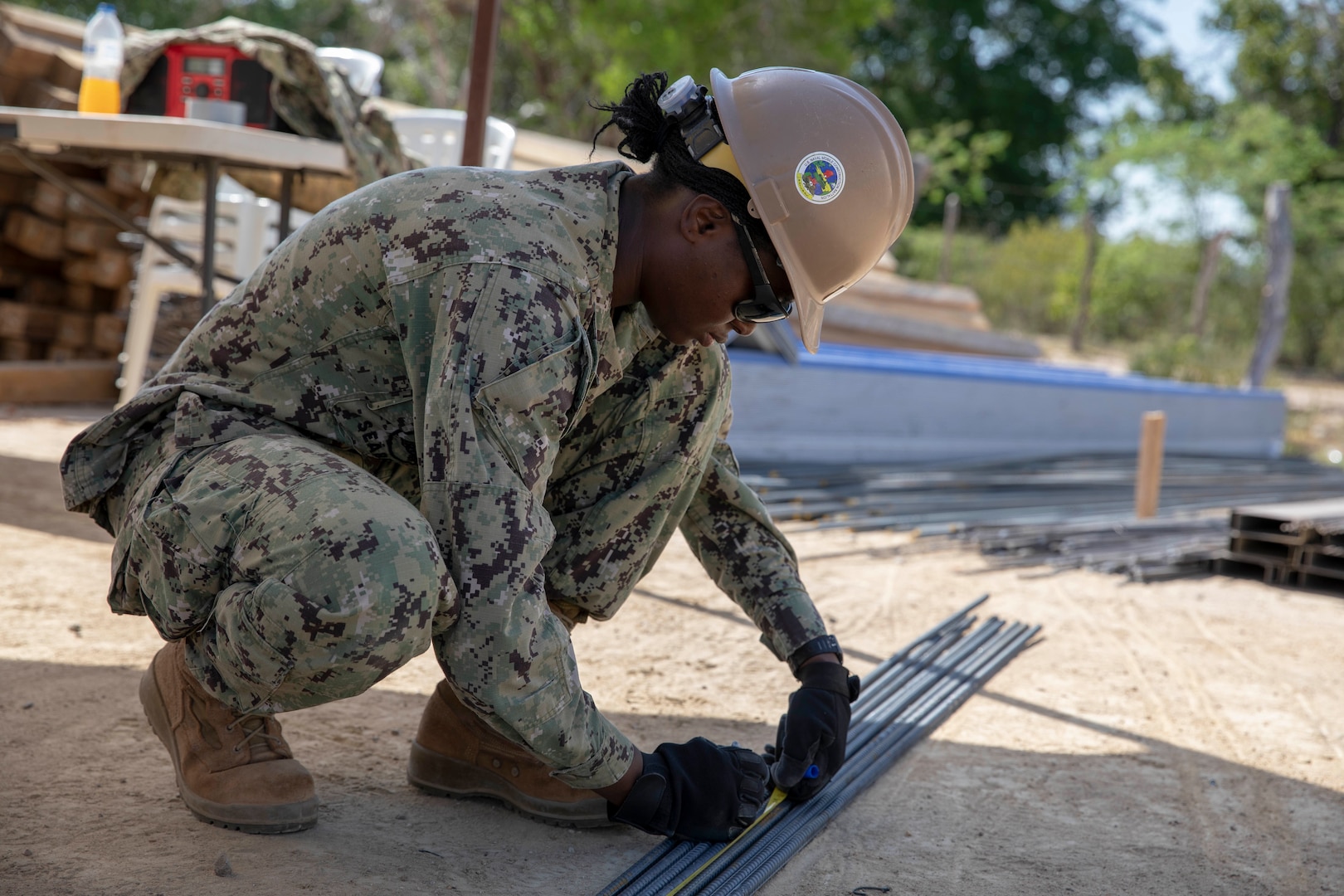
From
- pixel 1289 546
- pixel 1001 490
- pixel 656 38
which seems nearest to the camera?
pixel 1289 546

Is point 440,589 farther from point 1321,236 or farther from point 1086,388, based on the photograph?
point 1321,236

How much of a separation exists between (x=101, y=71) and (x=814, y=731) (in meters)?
3.42

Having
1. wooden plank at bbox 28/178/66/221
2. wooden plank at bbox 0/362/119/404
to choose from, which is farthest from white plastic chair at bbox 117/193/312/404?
wooden plank at bbox 28/178/66/221

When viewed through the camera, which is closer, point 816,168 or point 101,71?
point 816,168

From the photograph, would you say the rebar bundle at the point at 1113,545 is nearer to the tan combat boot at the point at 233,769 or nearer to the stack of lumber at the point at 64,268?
the tan combat boot at the point at 233,769

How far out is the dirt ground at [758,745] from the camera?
1.80 m

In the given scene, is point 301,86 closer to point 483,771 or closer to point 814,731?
point 483,771

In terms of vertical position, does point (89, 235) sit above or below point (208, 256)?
below

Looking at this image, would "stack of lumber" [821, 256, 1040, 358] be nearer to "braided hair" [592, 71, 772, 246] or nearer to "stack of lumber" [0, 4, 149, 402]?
"stack of lumber" [0, 4, 149, 402]

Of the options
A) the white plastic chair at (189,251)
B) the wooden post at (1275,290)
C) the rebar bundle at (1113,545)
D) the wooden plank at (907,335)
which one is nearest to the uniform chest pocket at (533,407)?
the rebar bundle at (1113,545)

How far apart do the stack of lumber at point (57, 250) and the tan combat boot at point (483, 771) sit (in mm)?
5079

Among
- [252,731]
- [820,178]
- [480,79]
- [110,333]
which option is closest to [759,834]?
[252,731]

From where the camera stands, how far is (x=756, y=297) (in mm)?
1815

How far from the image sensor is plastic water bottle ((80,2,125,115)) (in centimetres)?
390
